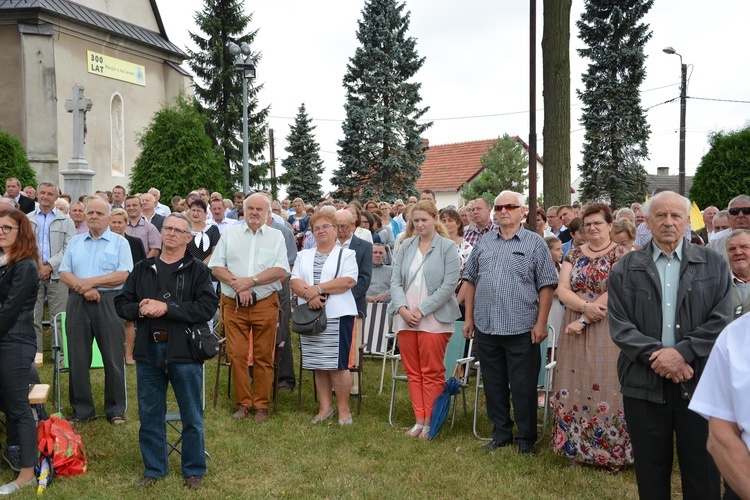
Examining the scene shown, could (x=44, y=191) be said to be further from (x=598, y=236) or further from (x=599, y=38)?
(x=599, y=38)

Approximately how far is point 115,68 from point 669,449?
1135 inches

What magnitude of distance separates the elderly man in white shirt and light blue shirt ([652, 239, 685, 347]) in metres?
3.91

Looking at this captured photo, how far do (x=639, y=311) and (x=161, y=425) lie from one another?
348 centimetres

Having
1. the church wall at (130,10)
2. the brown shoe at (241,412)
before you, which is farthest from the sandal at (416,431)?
the church wall at (130,10)

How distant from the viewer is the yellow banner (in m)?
27.8

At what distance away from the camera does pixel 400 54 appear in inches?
1168

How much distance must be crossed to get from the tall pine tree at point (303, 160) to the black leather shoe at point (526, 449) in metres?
29.9

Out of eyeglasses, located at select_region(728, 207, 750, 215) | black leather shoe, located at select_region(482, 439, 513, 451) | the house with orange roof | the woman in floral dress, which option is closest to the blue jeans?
black leather shoe, located at select_region(482, 439, 513, 451)

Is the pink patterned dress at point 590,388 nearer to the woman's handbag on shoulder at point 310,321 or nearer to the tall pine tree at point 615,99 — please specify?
the woman's handbag on shoulder at point 310,321

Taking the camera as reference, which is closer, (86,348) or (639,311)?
(639,311)

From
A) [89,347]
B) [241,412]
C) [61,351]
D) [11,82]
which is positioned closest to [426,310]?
[241,412]

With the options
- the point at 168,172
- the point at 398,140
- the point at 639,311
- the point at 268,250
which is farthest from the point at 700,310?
the point at 398,140

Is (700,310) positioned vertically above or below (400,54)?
below

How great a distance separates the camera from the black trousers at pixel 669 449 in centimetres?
411
